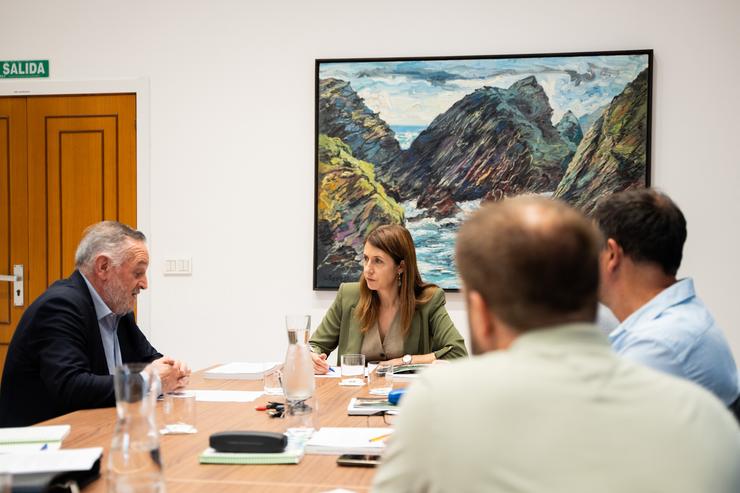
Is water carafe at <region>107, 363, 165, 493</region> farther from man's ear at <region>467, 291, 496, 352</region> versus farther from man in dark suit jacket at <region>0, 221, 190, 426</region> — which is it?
man in dark suit jacket at <region>0, 221, 190, 426</region>

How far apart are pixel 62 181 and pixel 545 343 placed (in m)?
4.61

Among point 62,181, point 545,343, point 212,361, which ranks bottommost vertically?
point 212,361

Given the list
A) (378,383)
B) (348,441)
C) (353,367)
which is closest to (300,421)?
(348,441)

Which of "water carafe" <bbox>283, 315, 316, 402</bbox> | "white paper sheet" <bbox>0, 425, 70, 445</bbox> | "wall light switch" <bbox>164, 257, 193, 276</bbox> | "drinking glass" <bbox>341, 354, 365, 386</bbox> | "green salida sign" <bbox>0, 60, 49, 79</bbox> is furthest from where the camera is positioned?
"green salida sign" <bbox>0, 60, 49, 79</bbox>

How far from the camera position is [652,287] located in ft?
6.28

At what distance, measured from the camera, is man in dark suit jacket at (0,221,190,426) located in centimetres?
242

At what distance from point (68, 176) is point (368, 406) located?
3.41 meters

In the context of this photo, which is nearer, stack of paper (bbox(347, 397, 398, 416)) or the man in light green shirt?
the man in light green shirt

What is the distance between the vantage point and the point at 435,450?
91 centimetres

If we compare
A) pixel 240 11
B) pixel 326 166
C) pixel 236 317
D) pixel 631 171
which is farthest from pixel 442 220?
pixel 240 11

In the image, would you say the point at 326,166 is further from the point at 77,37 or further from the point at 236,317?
the point at 77,37

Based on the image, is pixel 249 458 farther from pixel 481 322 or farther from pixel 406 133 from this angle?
pixel 406 133

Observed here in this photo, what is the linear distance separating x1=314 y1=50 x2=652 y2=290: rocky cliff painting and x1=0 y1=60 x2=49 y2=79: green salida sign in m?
1.86

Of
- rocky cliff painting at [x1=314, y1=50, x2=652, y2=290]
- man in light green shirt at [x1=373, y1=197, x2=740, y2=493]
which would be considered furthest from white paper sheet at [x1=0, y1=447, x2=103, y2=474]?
rocky cliff painting at [x1=314, y1=50, x2=652, y2=290]
